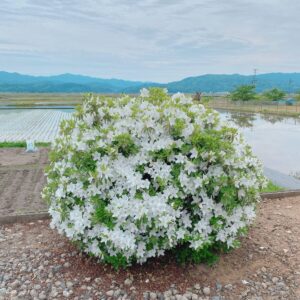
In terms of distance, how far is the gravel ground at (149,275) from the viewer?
311cm

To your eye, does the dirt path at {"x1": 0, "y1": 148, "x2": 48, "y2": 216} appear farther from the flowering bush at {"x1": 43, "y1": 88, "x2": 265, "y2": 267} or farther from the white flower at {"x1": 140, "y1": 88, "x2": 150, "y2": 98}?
the white flower at {"x1": 140, "y1": 88, "x2": 150, "y2": 98}

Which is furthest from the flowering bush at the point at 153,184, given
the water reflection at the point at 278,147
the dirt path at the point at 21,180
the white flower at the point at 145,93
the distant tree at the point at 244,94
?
the distant tree at the point at 244,94

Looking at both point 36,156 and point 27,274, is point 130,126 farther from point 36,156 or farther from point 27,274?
point 36,156

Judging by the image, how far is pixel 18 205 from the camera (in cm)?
557

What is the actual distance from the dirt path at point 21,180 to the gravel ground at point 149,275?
4.70 feet

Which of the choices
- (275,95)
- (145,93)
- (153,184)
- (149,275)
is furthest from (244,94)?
(153,184)

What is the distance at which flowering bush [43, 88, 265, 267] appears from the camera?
114 inches

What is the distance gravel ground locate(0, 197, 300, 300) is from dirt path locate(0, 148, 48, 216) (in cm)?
143

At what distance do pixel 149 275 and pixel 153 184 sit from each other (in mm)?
852

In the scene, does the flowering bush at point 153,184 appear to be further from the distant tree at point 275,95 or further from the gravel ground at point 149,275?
the distant tree at point 275,95

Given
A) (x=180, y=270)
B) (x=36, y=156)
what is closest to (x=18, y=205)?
(x=180, y=270)

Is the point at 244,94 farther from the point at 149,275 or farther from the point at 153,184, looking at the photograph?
the point at 153,184

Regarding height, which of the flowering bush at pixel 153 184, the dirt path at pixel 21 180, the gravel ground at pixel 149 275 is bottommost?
the dirt path at pixel 21 180

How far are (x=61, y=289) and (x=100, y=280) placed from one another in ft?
1.07
